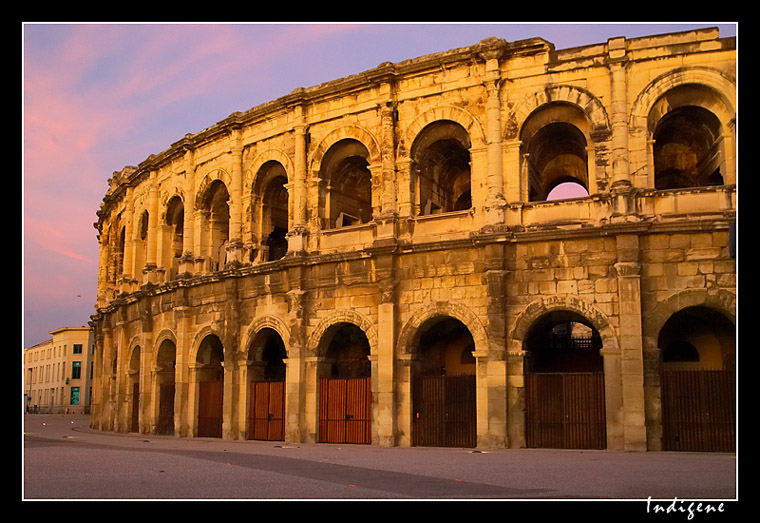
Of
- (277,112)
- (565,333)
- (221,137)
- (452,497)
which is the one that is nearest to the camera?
(452,497)

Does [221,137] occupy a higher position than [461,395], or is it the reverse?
[221,137]

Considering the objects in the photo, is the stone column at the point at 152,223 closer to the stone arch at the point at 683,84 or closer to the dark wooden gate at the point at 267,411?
the dark wooden gate at the point at 267,411

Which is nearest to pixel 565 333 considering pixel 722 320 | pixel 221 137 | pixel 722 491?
pixel 722 320

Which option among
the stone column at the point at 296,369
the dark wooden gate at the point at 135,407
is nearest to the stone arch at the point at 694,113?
the stone column at the point at 296,369

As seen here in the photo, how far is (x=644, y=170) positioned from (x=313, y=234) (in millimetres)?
8747

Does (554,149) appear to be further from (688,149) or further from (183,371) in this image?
(183,371)

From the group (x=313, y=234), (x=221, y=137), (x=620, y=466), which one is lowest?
(x=620, y=466)

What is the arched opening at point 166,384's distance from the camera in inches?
1024

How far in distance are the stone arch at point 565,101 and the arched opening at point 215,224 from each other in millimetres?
10433

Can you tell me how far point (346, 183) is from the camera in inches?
898

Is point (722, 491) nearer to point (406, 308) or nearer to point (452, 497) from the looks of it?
point (452, 497)

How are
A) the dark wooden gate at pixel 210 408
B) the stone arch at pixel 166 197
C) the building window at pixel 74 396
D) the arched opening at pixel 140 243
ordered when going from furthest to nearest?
the building window at pixel 74 396 → the arched opening at pixel 140 243 → the stone arch at pixel 166 197 → the dark wooden gate at pixel 210 408

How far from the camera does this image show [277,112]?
74.3ft

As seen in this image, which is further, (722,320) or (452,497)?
(722,320)
